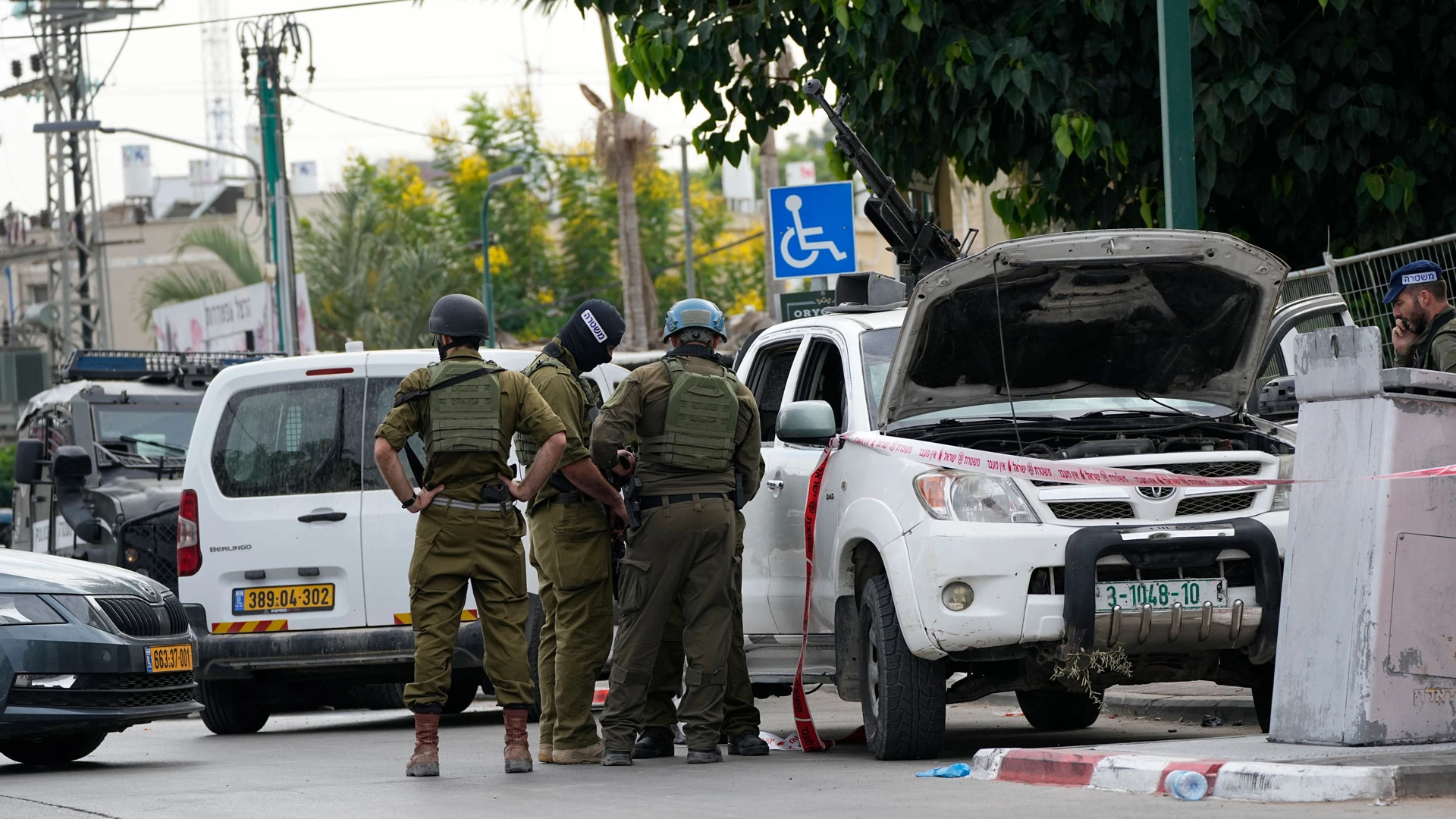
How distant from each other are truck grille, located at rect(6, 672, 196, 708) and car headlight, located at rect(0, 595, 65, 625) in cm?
30

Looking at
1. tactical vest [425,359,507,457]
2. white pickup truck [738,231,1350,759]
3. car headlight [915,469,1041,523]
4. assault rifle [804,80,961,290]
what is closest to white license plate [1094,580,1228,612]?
white pickup truck [738,231,1350,759]

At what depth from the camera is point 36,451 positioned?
1463cm

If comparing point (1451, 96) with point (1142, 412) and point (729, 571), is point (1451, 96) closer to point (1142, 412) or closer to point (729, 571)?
point (1142, 412)

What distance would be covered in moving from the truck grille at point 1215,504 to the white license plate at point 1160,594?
0.94 ft

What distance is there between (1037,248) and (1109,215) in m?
4.94

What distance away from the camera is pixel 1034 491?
7.32m

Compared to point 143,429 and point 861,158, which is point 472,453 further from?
point 143,429

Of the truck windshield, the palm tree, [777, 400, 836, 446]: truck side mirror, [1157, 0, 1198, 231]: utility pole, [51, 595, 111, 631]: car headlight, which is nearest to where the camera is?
[777, 400, 836, 446]: truck side mirror

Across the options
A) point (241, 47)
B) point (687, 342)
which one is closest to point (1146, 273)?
point (687, 342)

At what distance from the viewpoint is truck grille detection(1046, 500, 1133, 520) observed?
7320mm

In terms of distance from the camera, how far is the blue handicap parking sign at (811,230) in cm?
1445

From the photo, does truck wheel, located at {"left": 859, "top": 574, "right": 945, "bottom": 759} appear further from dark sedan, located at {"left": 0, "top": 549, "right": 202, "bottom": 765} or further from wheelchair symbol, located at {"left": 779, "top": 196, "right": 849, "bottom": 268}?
wheelchair symbol, located at {"left": 779, "top": 196, "right": 849, "bottom": 268}

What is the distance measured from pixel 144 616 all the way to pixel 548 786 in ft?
8.83

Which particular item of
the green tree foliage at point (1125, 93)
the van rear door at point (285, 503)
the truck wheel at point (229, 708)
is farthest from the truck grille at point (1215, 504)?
the truck wheel at point (229, 708)
